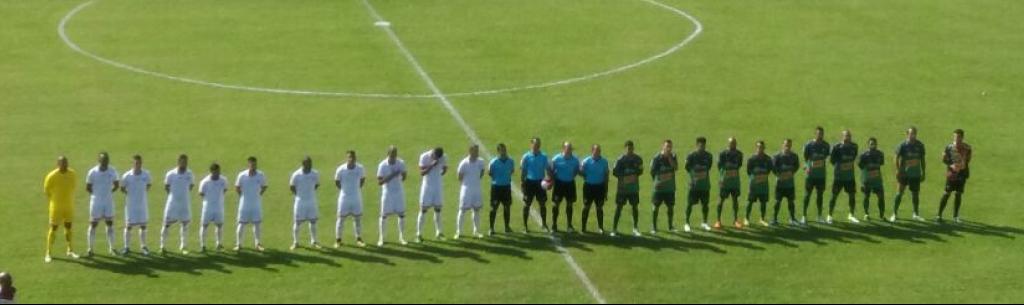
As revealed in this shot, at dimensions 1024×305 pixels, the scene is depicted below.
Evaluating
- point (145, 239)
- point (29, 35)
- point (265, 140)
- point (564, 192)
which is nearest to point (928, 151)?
point (564, 192)

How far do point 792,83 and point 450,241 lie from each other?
15.0 metres

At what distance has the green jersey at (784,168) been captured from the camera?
27984 millimetres

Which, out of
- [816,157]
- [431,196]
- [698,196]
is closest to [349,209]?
[431,196]

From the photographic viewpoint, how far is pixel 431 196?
89.8 ft

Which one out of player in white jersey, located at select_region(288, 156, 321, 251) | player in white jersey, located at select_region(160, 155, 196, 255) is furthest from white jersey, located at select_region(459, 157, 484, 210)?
player in white jersey, located at select_region(160, 155, 196, 255)

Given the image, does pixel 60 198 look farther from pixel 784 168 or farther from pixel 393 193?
pixel 784 168

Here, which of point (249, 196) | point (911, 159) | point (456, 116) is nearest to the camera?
point (249, 196)

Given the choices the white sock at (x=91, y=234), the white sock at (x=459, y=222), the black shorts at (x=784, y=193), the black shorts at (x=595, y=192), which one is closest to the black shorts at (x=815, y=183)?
the black shorts at (x=784, y=193)

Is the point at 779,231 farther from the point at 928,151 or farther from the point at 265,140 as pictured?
the point at 265,140

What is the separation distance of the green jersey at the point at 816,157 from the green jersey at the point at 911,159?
1.33m

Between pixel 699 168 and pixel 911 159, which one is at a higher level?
pixel 911 159

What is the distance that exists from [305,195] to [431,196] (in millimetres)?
2042

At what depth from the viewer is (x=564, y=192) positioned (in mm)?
27297

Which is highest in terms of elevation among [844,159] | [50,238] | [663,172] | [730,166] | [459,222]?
[844,159]
